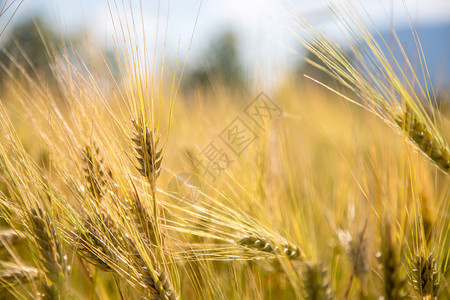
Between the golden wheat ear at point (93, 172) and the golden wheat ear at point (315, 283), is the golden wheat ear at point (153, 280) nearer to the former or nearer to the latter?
the golden wheat ear at point (93, 172)

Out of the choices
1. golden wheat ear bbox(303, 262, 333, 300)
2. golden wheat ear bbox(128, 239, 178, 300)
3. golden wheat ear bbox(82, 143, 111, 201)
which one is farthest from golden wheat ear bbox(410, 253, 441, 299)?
golden wheat ear bbox(82, 143, 111, 201)

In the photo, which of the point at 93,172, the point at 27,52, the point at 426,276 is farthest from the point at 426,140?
the point at 27,52

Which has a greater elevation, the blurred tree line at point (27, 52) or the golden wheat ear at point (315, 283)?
the blurred tree line at point (27, 52)

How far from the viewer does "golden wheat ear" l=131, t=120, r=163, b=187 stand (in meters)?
0.64

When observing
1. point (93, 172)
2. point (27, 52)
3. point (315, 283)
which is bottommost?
point (315, 283)

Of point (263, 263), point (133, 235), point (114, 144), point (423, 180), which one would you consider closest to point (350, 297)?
point (263, 263)

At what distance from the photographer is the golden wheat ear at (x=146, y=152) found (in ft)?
2.11

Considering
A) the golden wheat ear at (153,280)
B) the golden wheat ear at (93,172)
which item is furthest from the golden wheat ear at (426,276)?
the golden wheat ear at (93,172)

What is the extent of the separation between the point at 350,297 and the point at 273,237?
15.3 inches

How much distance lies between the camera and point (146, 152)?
0.65m

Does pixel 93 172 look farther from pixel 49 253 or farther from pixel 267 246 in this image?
pixel 267 246

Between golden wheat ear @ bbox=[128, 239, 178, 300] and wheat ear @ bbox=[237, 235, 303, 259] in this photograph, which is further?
wheat ear @ bbox=[237, 235, 303, 259]

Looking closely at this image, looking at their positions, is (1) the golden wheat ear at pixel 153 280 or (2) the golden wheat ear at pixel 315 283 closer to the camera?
(1) the golden wheat ear at pixel 153 280

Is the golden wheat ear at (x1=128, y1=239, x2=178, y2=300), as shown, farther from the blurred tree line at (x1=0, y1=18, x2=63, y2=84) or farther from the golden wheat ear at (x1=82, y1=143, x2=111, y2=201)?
the blurred tree line at (x1=0, y1=18, x2=63, y2=84)
